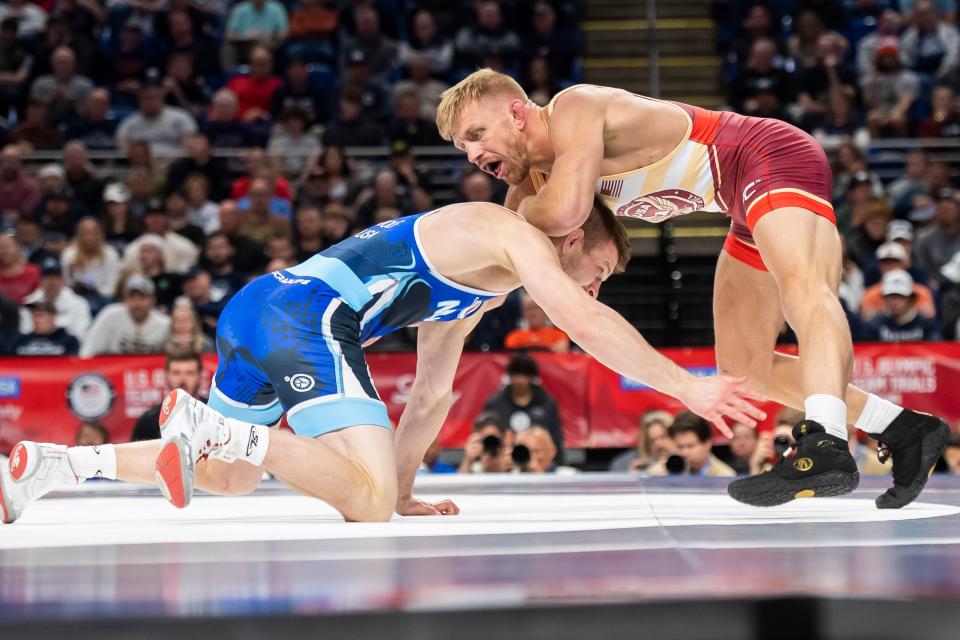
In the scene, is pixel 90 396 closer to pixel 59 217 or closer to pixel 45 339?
pixel 45 339

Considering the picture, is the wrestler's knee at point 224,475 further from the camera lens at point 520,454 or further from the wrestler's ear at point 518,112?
the camera lens at point 520,454

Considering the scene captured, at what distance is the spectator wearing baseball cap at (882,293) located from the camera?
7.35 meters

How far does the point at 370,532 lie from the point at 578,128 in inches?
51.6

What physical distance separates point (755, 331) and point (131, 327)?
4770 millimetres

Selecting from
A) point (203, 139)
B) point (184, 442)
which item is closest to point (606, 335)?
point (184, 442)

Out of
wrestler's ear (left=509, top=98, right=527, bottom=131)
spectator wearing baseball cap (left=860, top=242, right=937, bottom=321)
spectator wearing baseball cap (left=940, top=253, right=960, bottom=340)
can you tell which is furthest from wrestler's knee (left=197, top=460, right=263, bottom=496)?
spectator wearing baseball cap (left=940, top=253, right=960, bottom=340)

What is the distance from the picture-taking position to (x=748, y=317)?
3748mm

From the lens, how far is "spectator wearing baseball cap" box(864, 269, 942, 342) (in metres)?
7.13

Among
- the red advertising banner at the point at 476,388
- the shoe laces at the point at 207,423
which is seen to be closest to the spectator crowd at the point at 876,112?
the red advertising banner at the point at 476,388

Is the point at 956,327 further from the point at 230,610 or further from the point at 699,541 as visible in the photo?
the point at 230,610

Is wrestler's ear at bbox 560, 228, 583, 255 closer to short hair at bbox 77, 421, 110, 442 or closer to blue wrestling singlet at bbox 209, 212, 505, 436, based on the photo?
blue wrestling singlet at bbox 209, 212, 505, 436

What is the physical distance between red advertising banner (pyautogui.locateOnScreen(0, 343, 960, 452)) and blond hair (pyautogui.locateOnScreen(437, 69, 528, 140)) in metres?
3.27

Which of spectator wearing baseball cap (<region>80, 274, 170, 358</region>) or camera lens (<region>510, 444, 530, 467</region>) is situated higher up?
spectator wearing baseball cap (<region>80, 274, 170, 358</region>)

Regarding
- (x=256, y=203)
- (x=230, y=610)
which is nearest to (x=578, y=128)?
(x=230, y=610)
